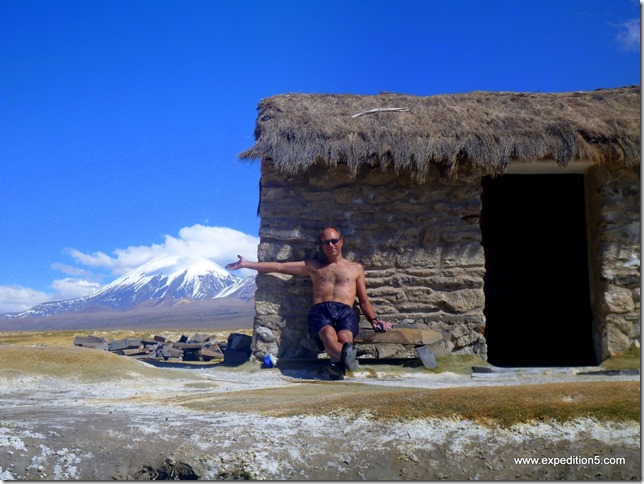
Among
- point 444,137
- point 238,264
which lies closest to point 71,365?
point 238,264

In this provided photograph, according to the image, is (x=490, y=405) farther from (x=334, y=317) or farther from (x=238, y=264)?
(x=238, y=264)

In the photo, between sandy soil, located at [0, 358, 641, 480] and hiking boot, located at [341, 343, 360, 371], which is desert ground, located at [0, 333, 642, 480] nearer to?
sandy soil, located at [0, 358, 641, 480]

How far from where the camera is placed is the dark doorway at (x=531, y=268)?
1006cm

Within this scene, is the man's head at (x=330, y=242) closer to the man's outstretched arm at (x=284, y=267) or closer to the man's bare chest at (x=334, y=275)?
→ the man's bare chest at (x=334, y=275)

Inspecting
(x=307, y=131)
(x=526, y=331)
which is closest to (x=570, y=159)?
(x=307, y=131)

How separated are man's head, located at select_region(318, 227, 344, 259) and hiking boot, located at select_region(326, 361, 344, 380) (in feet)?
4.19

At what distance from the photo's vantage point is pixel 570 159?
23.3 feet

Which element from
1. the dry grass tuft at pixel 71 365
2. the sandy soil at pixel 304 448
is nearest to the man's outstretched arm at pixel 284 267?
the dry grass tuft at pixel 71 365

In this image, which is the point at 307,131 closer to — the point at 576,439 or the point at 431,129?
the point at 431,129

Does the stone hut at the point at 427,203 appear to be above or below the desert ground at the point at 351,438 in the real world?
above

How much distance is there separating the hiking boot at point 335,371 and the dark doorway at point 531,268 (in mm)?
4337

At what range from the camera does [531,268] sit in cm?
1081

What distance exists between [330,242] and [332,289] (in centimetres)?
49

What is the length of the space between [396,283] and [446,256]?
0.62 metres
